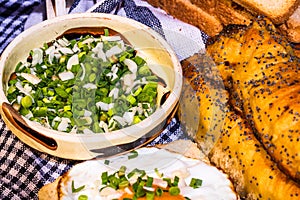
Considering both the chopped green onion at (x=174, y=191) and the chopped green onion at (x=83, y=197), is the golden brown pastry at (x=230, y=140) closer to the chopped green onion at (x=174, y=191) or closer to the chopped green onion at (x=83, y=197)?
the chopped green onion at (x=174, y=191)

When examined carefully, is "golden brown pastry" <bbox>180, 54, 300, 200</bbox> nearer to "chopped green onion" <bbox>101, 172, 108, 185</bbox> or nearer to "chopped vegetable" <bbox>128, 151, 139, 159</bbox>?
"chopped vegetable" <bbox>128, 151, 139, 159</bbox>

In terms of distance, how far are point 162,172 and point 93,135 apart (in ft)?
1.27

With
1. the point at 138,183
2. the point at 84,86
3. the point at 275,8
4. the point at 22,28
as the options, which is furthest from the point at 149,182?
the point at 22,28

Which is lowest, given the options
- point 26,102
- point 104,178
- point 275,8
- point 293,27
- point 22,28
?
point 22,28

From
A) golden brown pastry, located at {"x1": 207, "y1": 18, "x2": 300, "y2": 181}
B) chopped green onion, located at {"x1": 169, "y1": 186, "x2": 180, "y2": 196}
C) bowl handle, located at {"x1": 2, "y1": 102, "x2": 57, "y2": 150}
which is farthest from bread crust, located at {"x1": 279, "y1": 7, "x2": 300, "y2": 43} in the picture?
bowl handle, located at {"x1": 2, "y1": 102, "x2": 57, "y2": 150}

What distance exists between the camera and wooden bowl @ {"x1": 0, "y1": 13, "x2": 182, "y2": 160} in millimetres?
2848

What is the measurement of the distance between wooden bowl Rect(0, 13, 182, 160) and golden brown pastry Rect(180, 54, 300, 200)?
12 cm

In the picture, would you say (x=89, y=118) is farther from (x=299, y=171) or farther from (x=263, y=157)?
(x=299, y=171)

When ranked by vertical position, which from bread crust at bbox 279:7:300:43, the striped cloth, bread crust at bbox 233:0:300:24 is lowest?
the striped cloth

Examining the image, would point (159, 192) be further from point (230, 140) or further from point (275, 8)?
point (275, 8)

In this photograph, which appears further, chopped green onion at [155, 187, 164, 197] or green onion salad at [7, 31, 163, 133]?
green onion salad at [7, 31, 163, 133]

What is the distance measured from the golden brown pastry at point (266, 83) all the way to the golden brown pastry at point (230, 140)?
0.05 m

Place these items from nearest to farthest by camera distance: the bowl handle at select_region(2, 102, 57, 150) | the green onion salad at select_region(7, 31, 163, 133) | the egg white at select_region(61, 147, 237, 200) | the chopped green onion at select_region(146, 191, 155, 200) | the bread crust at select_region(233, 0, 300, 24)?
the chopped green onion at select_region(146, 191, 155, 200), the egg white at select_region(61, 147, 237, 200), the bowl handle at select_region(2, 102, 57, 150), the green onion salad at select_region(7, 31, 163, 133), the bread crust at select_region(233, 0, 300, 24)

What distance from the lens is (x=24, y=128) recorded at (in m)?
2.90
